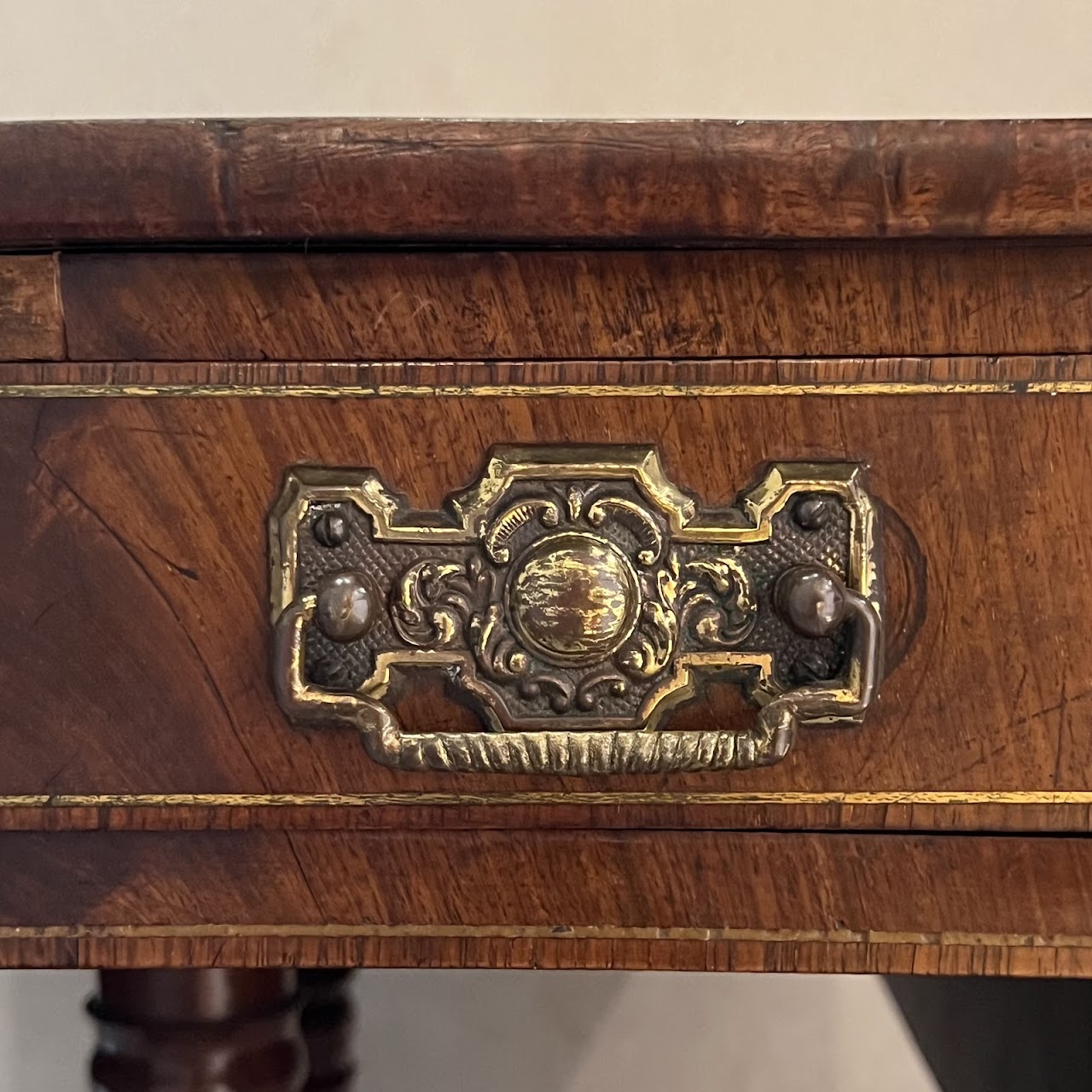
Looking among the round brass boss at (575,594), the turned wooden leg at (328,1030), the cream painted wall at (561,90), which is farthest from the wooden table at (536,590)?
the cream painted wall at (561,90)

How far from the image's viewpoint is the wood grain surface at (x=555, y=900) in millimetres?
373

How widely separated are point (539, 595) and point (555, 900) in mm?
95

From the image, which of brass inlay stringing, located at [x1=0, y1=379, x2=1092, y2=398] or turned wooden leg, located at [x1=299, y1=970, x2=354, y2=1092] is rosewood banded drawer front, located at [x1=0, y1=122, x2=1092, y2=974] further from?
turned wooden leg, located at [x1=299, y1=970, x2=354, y2=1092]

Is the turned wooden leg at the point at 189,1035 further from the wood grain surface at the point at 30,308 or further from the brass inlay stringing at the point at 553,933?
the wood grain surface at the point at 30,308

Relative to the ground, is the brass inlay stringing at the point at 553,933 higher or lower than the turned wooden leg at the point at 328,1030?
lower

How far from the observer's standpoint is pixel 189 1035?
43cm

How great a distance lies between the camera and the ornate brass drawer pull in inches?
14.1

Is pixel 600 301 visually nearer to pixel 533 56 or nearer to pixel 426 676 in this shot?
pixel 426 676

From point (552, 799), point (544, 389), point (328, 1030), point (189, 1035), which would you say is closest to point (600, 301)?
point (544, 389)

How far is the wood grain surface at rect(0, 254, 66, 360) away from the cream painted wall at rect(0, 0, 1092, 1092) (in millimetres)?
577

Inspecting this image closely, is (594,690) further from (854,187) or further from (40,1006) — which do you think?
(40,1006)

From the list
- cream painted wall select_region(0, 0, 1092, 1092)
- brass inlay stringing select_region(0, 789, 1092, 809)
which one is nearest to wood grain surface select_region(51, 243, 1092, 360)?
brass inlay stringing select_region(0, 789, 1092, 809)

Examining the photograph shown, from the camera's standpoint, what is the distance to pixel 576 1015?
90 centimetres

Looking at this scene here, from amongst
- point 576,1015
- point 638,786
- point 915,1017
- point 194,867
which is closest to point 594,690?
point 638,786
